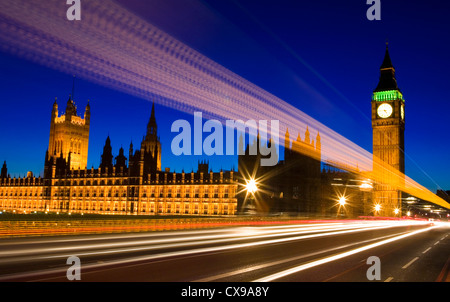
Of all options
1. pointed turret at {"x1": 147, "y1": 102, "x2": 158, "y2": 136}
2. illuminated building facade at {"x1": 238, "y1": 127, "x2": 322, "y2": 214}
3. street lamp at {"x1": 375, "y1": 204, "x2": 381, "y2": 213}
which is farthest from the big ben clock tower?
pointed turret at {"x1": 147, "y1": 102, "x2": 158, "y2": 136}

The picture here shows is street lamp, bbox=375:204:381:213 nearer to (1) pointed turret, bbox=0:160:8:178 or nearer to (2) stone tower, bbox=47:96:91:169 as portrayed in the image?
(2) stone tower, bbox=47:96:91:169

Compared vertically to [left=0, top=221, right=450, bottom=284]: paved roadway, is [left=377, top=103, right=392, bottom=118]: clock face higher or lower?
higher

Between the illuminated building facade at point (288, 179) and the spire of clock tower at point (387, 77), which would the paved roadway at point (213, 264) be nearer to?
the illuminated building facade at point (288, 179)

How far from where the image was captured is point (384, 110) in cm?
12431

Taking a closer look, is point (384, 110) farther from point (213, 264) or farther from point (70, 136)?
point (213, 264)

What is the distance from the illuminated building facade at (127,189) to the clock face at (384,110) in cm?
6215

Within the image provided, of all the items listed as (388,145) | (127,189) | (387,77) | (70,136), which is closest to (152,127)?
(70,136)

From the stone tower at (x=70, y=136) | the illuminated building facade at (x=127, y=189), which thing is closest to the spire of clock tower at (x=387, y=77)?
the illuminated building facade at (x=127, y=189)

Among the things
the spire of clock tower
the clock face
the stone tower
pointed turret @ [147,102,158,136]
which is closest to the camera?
the clock face

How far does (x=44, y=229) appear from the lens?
1072 inches

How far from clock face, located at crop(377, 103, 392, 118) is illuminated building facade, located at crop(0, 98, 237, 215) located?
204 feet

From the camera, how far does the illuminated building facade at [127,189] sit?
79938mm

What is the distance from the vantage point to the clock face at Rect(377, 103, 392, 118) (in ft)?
405
